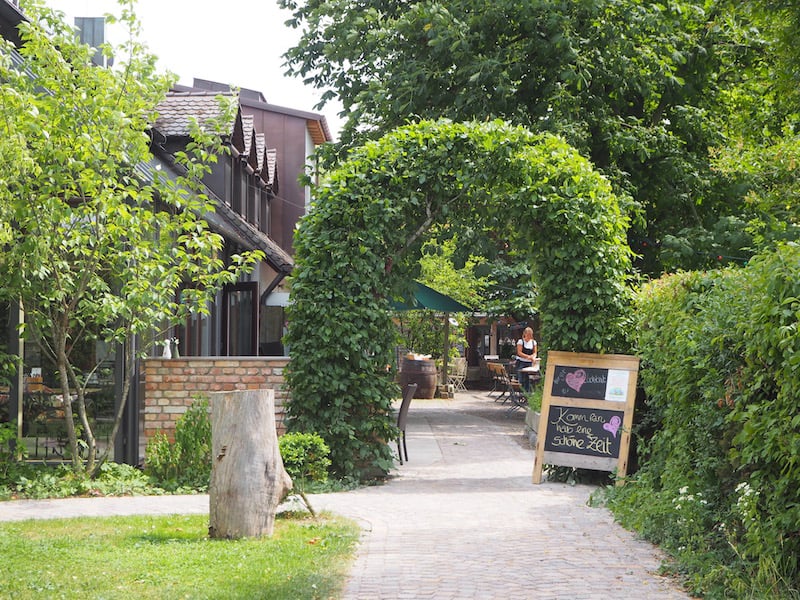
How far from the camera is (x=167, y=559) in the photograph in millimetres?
6785

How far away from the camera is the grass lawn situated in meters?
5.91

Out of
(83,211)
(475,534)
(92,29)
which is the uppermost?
(92,29)

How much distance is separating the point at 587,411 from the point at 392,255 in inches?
116

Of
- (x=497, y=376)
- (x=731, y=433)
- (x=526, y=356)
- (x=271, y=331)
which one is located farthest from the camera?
(x=271, y=331)

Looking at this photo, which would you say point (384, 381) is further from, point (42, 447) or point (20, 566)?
point (20, 566)

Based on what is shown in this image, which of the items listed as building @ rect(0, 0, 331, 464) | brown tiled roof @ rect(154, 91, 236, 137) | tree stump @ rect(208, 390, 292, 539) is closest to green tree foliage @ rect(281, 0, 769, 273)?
brown tiled roof @ rect(154, 91, 236, 137)

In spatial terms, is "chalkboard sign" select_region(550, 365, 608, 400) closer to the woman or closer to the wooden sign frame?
the wooden sign frame

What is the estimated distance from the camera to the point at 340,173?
11555 mm

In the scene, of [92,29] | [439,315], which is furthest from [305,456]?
[439,315]

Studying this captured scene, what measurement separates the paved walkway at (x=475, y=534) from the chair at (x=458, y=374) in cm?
1666

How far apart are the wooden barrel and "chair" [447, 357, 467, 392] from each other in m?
4.12

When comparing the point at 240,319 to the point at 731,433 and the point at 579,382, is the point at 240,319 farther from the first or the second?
the point at 731,433

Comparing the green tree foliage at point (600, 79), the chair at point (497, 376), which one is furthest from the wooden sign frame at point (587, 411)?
the chair at point (497, 376)

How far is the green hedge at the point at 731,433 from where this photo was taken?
5438 mm
